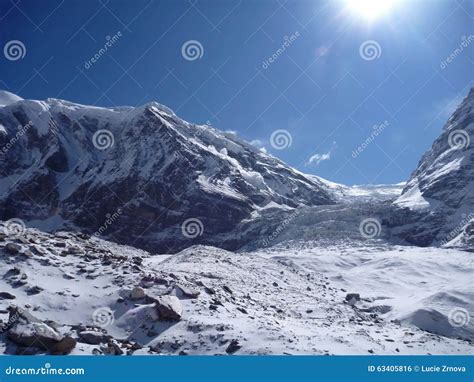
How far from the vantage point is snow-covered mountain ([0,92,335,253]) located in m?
149

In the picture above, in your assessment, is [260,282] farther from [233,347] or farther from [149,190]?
[149,190]

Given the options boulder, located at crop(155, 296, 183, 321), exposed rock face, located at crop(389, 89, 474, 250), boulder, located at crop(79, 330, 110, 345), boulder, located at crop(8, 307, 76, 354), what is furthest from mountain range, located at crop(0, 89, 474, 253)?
boulder, located at crop(8, 307, 76, 354)

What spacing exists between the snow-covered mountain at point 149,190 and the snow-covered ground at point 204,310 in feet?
304

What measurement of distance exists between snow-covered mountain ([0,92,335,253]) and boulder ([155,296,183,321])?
105 m

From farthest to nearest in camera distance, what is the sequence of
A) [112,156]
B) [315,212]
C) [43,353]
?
[112,156], [315,212], [43,353]

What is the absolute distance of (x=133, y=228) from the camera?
153875 millimetres

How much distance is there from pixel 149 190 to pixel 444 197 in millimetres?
90933

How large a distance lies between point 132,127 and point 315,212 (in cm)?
10582

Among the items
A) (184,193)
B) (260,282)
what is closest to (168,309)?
(260,282)

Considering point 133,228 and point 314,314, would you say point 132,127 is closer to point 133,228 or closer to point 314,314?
point 133,228

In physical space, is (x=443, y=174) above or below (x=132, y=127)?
above

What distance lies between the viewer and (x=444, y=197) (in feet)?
387

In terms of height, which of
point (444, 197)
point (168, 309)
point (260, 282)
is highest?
point (444, 197)
